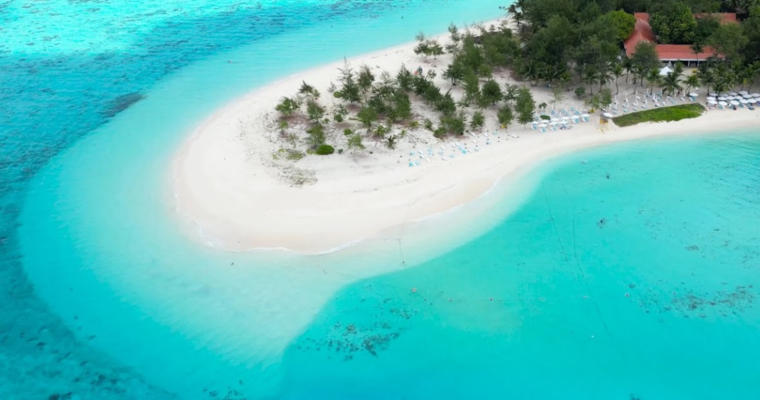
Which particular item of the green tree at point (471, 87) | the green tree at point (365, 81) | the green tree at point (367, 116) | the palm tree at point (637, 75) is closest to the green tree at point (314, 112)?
the green tree at point (367, 116)

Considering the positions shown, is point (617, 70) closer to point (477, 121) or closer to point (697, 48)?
point (697, 48)

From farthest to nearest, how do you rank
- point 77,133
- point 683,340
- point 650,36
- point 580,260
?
point 650,36
point 77,133
point 580,260
point 683,340

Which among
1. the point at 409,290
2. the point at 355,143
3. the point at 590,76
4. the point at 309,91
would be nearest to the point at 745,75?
the point at 590,76

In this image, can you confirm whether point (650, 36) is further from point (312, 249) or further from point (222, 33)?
point (222, 33)

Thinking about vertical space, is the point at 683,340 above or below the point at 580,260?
below

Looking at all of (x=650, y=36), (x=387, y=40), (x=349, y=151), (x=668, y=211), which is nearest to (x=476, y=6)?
(x=387, y=40)

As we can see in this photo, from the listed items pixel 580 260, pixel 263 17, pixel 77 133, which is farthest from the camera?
pixel 263 17

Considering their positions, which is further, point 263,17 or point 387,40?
point 263,17
